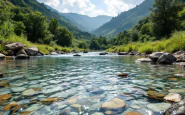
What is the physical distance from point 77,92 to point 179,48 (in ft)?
54.3

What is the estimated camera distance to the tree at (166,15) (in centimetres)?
3869

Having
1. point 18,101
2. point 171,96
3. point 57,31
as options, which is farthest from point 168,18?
point 57,31

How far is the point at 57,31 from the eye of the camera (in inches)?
3634

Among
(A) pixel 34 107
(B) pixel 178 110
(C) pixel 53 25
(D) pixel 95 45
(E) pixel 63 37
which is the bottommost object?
(A) pixel 34 107

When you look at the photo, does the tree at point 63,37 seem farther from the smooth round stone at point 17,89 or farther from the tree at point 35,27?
the smooth round stone at point 17,89

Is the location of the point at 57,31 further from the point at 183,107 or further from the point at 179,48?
the point at 183,107

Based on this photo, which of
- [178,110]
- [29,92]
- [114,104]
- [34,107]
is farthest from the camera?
[29,92]

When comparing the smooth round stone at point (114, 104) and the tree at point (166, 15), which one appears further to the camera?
the tree at point (166, 15)

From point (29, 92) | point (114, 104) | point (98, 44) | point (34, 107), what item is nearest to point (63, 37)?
point (98, 44)

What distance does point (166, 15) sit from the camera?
3922 cm

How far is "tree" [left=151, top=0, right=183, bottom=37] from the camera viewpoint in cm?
3869

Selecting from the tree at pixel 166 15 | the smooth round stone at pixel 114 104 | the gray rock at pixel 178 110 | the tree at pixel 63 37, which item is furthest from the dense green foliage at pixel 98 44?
the gray rock at pixel 178 110

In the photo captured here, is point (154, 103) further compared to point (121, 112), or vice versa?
point (154, 103)

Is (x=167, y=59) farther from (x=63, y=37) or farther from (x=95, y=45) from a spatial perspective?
(x=95, y=45)
